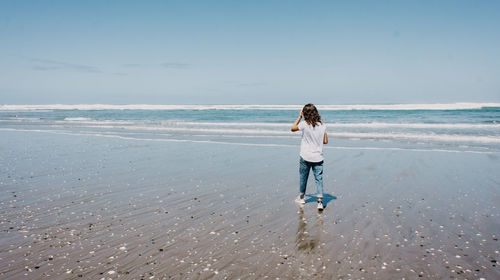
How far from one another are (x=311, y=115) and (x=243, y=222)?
2244mm

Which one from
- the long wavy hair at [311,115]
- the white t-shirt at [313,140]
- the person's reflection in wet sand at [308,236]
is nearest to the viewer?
the person's reflection in wet sand at [308,236]

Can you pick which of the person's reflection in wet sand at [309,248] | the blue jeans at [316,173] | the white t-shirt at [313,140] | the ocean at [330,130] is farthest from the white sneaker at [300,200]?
the ocean at [330,130]

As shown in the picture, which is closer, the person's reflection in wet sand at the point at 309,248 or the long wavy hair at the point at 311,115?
the person's reflection in wet sand at the point at 309,248

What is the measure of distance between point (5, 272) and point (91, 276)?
39.1 inches

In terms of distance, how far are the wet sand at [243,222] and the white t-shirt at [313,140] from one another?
96cm

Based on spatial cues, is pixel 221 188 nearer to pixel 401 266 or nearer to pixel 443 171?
pixel 401 266

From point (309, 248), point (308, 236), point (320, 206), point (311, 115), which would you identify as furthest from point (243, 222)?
point (311, 115)

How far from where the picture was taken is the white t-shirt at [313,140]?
624cm

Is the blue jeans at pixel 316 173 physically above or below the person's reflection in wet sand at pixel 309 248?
above

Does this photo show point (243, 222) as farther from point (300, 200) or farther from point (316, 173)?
point (316, 173)

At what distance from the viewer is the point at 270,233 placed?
5.02 meters

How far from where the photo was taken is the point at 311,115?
611cm

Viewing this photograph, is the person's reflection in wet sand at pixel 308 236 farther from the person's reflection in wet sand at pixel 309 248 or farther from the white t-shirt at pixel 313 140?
the white t-shirt at pixel 313 140

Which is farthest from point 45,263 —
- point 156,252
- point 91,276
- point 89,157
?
point 89,157
